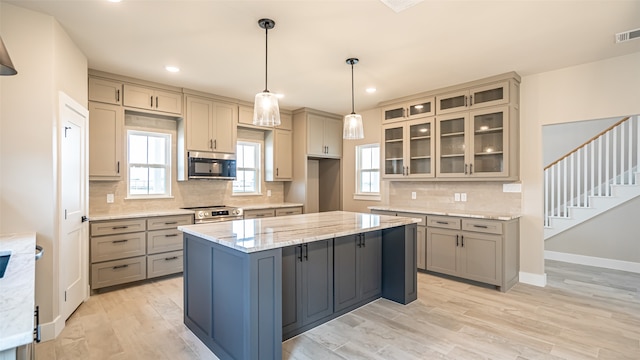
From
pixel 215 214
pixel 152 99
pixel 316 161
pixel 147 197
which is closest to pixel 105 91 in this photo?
pixel 152 99

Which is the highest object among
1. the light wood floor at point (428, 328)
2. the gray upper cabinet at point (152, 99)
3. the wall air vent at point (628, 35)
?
the wall air vent at point (628, 35)

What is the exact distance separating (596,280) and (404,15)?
4.31 m

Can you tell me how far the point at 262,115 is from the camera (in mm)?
2625

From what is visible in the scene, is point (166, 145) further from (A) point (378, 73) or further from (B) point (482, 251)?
(B) point (482, 251)

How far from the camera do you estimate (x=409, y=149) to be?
4902 millimetres

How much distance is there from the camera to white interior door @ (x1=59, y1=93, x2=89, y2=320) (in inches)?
111

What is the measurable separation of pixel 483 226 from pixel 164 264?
4114 mm

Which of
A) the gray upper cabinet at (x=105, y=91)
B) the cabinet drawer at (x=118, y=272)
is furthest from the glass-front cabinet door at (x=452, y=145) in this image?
the gray upper cabinet at (x=105, y=91)

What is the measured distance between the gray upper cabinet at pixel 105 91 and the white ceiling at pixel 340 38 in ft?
0.57

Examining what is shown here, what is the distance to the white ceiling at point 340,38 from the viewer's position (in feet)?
8.21

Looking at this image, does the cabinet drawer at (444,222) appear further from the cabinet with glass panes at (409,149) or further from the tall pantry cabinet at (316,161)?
the tall pantry cabinet at (316,161)

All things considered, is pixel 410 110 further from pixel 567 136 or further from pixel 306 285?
pixel 567 136

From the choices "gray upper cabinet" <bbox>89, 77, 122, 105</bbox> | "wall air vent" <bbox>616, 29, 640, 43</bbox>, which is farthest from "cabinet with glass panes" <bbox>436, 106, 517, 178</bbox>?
"gray upper cabinet" <bbox>89, 77, 122, 105</bbox>

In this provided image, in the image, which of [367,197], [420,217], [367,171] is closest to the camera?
[420,217]
